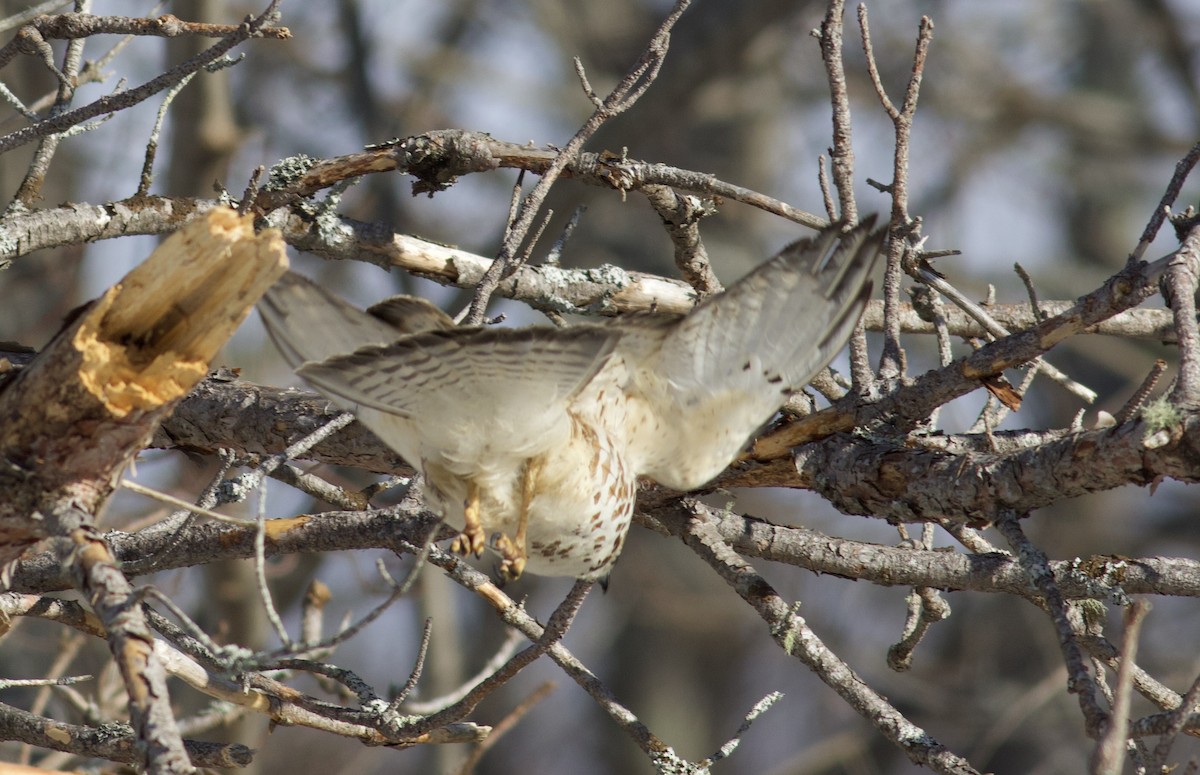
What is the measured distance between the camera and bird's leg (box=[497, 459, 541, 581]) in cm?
194

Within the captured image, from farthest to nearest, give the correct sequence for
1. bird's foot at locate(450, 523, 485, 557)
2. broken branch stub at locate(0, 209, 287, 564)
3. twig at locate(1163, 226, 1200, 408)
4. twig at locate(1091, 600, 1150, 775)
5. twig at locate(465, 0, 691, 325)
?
twig at locate(465, 0, 691, 325) < bird's foot at locate(450, 523, 485, 557) < twig at locate(1163, 226, 1200, 408) < broken branch stub at locate(0, 209, 287, 564) < twig at locate(1091, 600, 1150, 775)

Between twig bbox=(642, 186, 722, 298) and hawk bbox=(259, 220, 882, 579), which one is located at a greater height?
twig bbox=(642, 186, 722, 298)

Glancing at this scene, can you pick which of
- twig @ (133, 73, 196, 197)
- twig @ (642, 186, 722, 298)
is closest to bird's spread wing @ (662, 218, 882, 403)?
twig @ (642, 186, 722, 298)

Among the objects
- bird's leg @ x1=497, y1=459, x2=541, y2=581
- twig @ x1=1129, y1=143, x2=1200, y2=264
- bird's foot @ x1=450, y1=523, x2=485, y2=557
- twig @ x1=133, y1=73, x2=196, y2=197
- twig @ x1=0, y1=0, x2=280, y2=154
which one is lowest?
bird's foot @ x1=450, y1=523, x2=485, y2=557

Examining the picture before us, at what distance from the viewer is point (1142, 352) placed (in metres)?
8.23

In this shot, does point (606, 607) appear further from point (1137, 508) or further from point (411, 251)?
point (411, 251)

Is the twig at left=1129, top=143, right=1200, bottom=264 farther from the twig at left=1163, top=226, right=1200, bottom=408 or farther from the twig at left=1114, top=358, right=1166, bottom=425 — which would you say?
the twig at left=1114, top=358, right=1166, bottom=425

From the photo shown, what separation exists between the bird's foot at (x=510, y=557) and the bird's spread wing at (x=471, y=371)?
231 millimetres

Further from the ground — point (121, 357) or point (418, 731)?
point (121, 357)

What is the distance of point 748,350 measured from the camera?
2.18m

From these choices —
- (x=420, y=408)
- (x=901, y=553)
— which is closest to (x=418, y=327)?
(x=420, y=408)

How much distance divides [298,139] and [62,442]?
6.26 meters

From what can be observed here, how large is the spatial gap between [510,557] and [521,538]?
7 cm

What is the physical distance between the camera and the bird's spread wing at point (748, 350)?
209 cm
